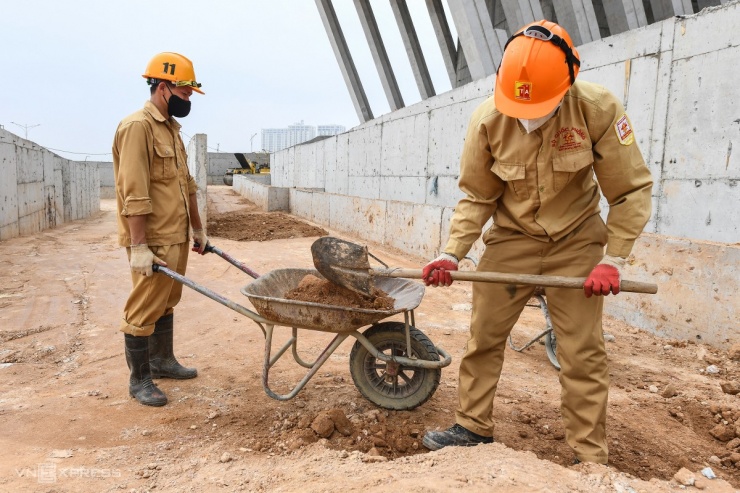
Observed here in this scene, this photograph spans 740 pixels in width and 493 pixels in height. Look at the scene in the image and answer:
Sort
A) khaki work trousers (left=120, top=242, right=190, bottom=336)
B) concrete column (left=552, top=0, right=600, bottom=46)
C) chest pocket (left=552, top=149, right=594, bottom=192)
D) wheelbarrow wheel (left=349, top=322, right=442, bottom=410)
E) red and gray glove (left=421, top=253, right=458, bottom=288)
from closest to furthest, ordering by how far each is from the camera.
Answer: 1. chest pocket (left=552, top=149, right=594, bottom=192)
2. red and gray glove (left=421, top=253, right=458, bottom=288)
3. wheelbarrow wheel (left=349, top=322, right=442, bottom=410)
4. khaki work trousers (left=120, top=242, right=190, bottom=336)
5. concrete column (left=552, top=0, right=600, bottom=46)

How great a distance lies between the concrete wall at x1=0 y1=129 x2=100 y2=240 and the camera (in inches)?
382

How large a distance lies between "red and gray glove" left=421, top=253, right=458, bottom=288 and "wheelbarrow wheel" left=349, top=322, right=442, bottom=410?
24.0 inches

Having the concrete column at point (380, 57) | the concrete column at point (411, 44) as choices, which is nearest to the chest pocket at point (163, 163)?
the concrete column at point (411, 44)

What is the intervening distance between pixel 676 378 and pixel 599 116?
2489mm

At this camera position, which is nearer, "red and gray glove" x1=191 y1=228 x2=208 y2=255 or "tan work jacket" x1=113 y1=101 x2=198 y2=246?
"tan work jacket" x1=113 y1=101 x2=198 y2=246

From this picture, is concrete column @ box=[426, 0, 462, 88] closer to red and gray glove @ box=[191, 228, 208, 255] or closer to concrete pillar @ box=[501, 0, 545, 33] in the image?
concrete pillar @ box=[501, 0, 545, 33]

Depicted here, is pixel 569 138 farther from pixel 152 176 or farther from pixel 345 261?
pixel 152 176

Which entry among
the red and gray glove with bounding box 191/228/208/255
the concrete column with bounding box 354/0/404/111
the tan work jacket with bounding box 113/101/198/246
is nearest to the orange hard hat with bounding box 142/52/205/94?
the tan work jacket with bounding box 113/101/198/246

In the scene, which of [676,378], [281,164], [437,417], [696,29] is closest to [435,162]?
[696,29]

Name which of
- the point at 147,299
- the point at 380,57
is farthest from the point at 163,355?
the point at 380,57

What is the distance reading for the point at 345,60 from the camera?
21.1 m

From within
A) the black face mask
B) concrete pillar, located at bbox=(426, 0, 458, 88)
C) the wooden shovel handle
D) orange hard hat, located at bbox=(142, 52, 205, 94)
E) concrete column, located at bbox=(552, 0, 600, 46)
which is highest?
concrete pillar, located at bbox=(426, 0, 458, 88)

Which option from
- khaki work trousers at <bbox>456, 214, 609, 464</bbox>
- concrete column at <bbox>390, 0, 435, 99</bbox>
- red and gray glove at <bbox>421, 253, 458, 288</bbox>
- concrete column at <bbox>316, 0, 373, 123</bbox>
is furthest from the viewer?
concrete column at <bbox>316, 0, 373, 123</bbox>

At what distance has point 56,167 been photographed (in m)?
14.6
